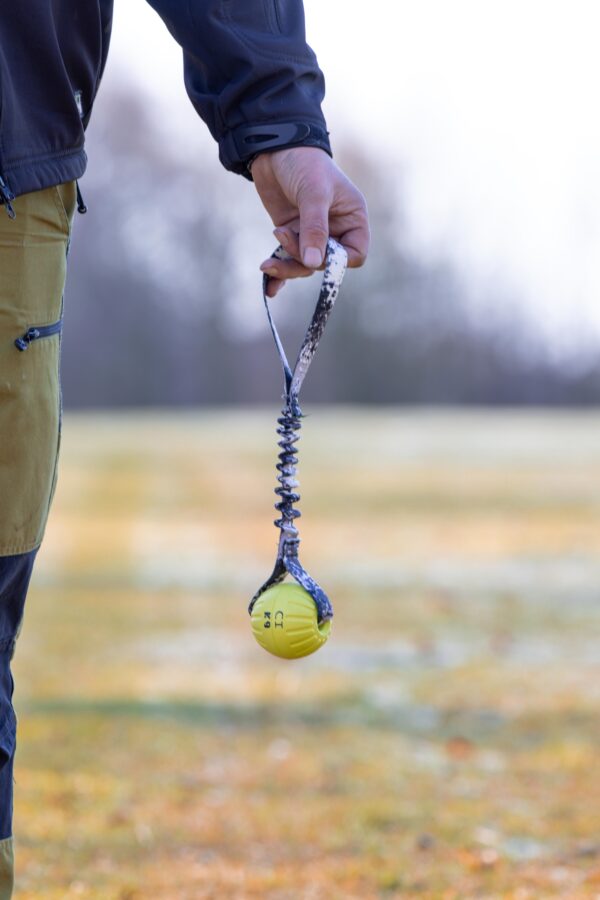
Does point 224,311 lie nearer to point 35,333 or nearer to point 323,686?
point 323,686

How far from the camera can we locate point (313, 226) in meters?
1.93

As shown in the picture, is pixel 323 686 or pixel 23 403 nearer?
pixel 23 403

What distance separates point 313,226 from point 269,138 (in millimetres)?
159

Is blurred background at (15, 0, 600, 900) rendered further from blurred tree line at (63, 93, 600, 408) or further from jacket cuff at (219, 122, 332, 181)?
blurred tree line at (63, 93, 600, 408)

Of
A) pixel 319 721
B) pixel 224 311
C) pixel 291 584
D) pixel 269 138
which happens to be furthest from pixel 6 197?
pixel 224 311

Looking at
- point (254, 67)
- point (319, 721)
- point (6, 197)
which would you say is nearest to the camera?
point (6, 197)

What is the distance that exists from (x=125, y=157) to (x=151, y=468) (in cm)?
2454

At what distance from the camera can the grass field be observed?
326 centimetres

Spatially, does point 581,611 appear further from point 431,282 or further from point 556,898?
point 431,282

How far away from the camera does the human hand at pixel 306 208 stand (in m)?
1.93

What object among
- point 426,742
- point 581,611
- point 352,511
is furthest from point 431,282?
point 426,742

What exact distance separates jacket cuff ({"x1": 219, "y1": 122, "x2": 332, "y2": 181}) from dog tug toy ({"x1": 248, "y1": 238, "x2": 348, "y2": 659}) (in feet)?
0.53

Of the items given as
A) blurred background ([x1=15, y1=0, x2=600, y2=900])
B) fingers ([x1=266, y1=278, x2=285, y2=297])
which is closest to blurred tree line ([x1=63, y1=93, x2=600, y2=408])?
blurred background ([x1=15, y1=0, x2=600, y2=900])

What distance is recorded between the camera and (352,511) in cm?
1394
